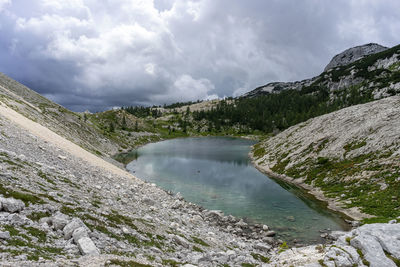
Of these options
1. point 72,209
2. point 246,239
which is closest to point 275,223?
point 246,239

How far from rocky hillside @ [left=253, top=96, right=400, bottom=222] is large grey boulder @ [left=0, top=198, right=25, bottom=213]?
3772 cm

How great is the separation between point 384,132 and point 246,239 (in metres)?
48.8

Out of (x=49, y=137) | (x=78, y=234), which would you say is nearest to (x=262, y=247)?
(x=78, y=234)

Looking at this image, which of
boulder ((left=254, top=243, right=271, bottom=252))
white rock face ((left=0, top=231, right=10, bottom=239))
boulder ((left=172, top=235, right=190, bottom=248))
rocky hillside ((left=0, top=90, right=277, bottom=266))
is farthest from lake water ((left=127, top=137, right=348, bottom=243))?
white rock face ((left=0, top=231, right=10, bottom=239))

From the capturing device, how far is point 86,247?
37.3 ft

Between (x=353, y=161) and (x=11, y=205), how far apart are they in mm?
62389

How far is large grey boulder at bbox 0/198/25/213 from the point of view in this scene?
11.9 metres

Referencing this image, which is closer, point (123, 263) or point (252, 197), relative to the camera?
point (123, 263)

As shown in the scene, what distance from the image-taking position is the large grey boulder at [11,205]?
469 inches

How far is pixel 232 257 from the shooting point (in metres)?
19.1

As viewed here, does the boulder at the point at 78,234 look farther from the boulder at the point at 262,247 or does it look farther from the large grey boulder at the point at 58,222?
the boulder at the point at 262,247

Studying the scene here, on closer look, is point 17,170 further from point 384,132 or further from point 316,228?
point 384,132

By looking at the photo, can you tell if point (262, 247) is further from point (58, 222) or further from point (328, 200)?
point (328, 200)

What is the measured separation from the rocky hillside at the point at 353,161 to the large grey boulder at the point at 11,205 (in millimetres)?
37719
